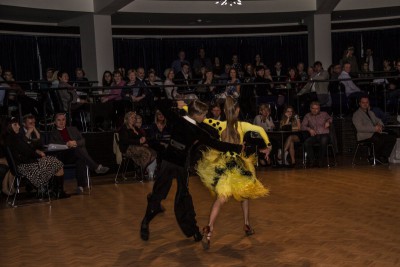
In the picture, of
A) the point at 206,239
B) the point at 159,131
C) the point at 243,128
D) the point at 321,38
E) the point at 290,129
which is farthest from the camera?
the point at 321,38

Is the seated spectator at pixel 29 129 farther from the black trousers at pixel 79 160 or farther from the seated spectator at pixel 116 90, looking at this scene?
the seated spectator at pixel 116 90

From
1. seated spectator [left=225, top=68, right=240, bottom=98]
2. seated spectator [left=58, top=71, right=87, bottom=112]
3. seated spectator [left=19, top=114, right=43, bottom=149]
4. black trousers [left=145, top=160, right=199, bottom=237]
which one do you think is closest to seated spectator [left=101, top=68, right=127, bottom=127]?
seated spectator [left=58, top=71, right=87, bottom=112]

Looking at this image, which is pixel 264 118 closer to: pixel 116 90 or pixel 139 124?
pixel 139 124

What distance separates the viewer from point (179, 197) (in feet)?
→ 19.9

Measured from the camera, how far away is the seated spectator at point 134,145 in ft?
33.6

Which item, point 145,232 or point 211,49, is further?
point 211,49

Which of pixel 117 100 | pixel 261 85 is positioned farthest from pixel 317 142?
pixel 117 100

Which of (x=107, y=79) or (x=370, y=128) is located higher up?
(x=107, y=79)

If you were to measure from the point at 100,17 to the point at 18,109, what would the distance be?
17.6ft

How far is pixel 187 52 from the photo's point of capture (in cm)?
2042

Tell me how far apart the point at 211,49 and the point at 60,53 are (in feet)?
15.7

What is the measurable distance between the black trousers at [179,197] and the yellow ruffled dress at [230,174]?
21 cm

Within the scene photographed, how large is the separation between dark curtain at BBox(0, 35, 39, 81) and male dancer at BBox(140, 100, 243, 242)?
12.3m

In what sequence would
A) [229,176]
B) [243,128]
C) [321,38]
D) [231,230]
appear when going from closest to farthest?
[229,176]
[243,128]
[231,230]
[321,38]
